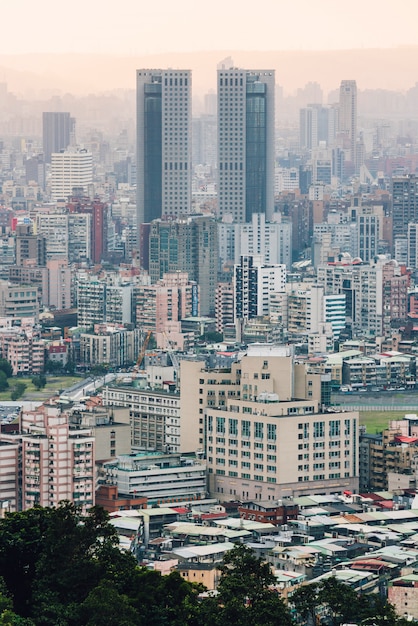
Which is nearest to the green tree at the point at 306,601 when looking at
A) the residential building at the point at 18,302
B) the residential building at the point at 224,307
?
the residential building at the point at 224,307

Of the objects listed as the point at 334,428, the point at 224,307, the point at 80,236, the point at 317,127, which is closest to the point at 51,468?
Result: the point at 334,428

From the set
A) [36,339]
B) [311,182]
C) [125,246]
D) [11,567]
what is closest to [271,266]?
[36,339]

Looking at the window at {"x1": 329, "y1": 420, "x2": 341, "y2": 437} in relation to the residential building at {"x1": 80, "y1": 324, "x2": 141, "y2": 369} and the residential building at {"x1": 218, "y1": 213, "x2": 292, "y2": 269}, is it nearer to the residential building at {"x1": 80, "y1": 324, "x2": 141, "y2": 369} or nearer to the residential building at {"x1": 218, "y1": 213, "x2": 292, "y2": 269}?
the residential building at {"x1": 80, "y1": 324, "x2": 141, "y2": 369}

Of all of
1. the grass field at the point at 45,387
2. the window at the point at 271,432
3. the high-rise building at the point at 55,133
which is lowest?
the grass field at the point at 45,387

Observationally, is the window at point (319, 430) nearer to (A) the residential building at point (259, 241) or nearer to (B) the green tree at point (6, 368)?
(B) the green tree at point (6, 368)

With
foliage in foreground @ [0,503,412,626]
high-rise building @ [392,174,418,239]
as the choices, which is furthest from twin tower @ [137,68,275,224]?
foliage in foreground @ [0,503,412,626]

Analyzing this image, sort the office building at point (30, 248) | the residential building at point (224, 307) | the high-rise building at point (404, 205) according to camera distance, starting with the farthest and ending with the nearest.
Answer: the high-rise building at point (404, 205) → the office building at point (30, 248) → the residential building at point (224, 307)

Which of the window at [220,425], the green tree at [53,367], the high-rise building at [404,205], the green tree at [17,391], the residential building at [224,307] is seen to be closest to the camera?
the window at [220,425]
